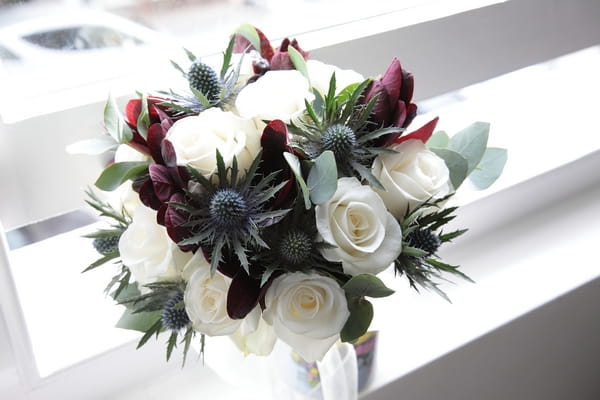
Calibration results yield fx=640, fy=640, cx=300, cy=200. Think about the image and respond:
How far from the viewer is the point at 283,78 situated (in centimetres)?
47

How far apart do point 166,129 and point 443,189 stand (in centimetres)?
21

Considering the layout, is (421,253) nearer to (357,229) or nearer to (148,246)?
(357,229)

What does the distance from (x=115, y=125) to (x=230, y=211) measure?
134 mm

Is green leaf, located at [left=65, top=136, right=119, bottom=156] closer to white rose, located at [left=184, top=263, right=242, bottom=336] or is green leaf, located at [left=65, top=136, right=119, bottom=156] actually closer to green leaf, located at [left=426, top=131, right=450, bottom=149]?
white rose, located at [left=184, top=263, right=242, bottom=336]

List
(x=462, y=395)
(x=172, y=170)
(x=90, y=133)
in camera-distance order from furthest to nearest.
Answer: (x=462, y=395)
(x=90, y=133)
(x=172, y=170)

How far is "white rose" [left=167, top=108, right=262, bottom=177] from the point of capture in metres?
0.43

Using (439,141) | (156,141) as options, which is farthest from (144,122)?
(439,141)

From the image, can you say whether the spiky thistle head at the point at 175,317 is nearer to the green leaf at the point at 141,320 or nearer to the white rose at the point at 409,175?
the green leaf at the point at 141,320

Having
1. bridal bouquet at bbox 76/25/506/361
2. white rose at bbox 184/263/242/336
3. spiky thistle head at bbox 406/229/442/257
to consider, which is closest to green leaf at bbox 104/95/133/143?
bridal bouquet at bbox 76/25/506/361

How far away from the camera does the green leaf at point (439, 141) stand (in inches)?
21.2

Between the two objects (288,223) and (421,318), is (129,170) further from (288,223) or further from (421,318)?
(421,318)

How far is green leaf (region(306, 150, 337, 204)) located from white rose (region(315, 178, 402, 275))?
0.05ft

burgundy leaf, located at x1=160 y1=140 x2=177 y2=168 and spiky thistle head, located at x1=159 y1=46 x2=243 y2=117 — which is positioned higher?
spiky thistle head, located at x1=159 y1=46 x2=243 y2=117

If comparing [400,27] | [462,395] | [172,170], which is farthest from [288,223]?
[462,395]
